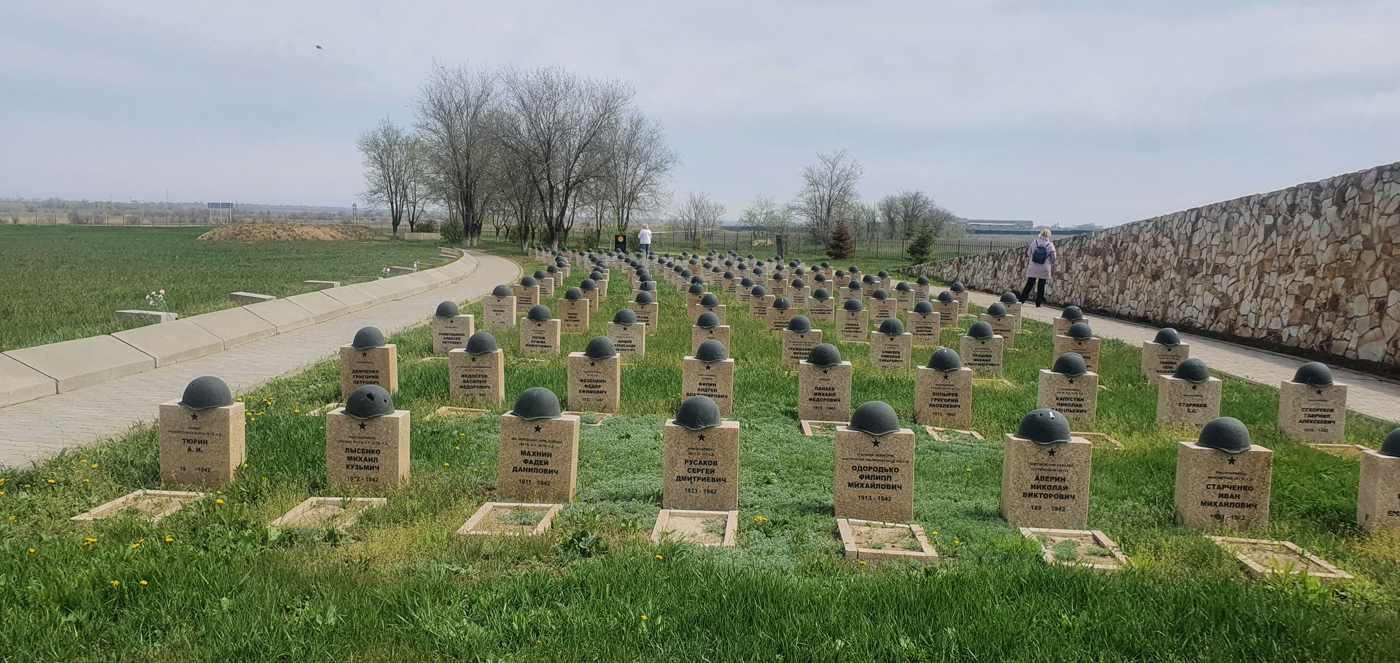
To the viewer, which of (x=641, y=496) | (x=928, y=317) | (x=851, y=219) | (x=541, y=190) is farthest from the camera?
(x=851, y=219)

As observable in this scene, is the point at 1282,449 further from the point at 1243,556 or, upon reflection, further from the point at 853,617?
the point at 853,617

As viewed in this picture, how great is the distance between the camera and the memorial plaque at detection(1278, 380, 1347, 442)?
8.46 m

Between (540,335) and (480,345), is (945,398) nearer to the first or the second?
(480,345)

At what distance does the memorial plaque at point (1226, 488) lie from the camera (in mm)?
5844

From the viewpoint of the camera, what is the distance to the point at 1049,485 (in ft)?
19.2

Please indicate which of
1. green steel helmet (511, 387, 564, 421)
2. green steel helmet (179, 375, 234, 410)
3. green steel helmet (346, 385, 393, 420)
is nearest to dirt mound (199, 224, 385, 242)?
green steel helmet (179, 375, 234, 410)

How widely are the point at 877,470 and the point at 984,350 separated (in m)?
6.94

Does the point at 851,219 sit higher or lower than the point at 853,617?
higher

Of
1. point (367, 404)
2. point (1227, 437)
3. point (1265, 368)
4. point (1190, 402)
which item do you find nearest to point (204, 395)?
point (367, 404)

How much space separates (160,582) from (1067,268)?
84.0 ft

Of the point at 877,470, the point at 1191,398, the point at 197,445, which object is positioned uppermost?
the point at 1191,398

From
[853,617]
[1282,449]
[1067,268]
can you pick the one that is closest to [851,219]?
[1067,268]

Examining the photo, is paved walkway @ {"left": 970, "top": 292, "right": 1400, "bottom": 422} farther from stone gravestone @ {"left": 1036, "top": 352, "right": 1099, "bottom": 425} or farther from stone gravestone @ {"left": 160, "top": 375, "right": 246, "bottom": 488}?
stone gravestone @ {"left": 160, "top": 375, "right": 246, "bottom": 488}

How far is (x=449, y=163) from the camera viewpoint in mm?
60625
